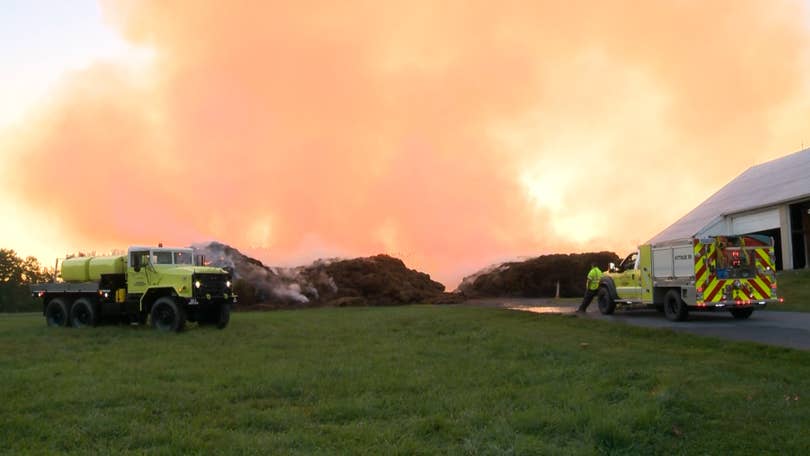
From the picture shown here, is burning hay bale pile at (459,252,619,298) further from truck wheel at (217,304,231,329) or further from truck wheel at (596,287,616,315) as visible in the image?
truck wheel at (217,304,231,329)

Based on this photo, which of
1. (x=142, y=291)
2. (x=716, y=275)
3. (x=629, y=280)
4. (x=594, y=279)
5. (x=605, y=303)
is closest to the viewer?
(x=716, y=275)

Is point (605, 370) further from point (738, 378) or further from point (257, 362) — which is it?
point (257, 362)

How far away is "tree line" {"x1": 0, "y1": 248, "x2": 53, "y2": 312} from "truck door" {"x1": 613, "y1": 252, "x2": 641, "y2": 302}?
55008 mm

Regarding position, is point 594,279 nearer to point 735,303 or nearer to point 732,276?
point 732,276

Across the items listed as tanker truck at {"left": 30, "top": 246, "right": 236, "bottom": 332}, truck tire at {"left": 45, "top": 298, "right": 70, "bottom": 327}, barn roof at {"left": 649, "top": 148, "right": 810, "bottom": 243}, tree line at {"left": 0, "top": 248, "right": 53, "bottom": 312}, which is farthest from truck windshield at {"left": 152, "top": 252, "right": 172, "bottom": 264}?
tree line at {"left": 0, "top": 248, "right": 53, "bottom": 312}

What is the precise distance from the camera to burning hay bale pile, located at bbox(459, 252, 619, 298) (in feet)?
138

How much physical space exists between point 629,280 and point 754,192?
23041 millimetres

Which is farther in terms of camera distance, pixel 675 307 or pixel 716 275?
pixel 675 307

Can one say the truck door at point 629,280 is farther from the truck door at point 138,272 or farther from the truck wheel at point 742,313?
the truck door at point 138,272

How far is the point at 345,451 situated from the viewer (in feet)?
21.4

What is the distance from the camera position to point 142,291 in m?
21.3

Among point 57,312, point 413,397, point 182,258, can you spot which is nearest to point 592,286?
point 182,258

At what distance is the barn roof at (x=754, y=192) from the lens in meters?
37.2

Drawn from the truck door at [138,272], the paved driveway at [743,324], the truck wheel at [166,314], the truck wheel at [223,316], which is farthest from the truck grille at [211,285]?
the paved driveway at [743,324]
